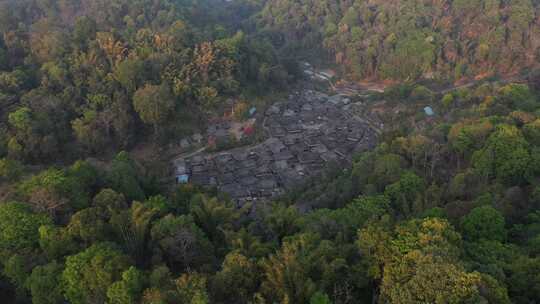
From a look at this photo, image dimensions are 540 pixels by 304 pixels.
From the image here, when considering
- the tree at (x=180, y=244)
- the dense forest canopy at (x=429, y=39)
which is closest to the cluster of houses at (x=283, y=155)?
the tree at (x=180, y=244)

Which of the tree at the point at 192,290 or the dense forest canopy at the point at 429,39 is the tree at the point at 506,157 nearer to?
the tree at the point at 192,290

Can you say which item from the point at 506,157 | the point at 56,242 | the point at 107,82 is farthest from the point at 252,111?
the point at 56,242

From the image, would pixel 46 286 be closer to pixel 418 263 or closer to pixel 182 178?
pixel 418 263

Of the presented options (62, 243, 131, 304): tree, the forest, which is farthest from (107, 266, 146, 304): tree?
(62, 243, 131, 304): tree

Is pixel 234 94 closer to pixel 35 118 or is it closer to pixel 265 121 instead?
pixel 265 121

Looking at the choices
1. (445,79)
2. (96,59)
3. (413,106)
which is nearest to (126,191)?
(96,59)

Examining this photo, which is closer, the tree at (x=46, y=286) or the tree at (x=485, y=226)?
the tree at (x=46, y=286)

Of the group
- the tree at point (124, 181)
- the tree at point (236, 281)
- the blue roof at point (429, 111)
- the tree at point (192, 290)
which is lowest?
the blue roof at point (429, 111)
